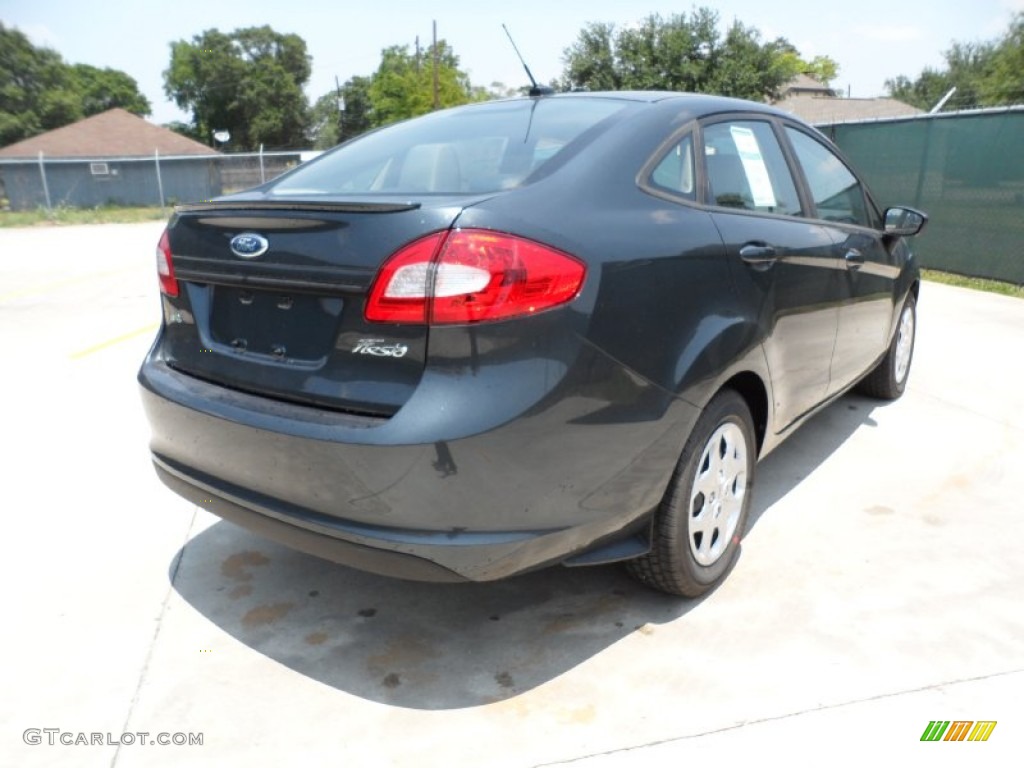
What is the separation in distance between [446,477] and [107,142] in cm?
5101

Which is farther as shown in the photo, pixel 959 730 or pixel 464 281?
pixel 959 730

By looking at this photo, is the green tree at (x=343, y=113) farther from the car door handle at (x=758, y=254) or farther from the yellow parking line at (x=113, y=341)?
the car door handle at (x=758, y=254)

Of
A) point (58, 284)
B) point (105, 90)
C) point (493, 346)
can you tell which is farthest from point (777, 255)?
point (105, 90)

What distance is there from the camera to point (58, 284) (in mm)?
10555

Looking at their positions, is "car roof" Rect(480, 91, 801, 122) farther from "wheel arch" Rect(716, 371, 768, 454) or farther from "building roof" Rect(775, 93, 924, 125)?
"building roof" Rect(775, 93, 924, 125)

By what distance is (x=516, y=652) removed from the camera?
254 cm

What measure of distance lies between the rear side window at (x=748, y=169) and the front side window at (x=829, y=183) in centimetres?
26

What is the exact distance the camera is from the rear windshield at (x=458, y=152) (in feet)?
8.04

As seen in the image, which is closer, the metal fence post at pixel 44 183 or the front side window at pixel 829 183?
the front side window at pixel 829 183

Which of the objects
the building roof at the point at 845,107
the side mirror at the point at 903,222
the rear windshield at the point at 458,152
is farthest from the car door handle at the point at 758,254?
the building roof at the point at 845,107

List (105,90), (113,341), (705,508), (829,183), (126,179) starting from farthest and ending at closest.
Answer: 1. (105,90)
2. (126,179)
3. (113,341)
4. (829,183)
5. (705,508)

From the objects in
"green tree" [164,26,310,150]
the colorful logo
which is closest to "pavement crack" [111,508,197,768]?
the colorful logo

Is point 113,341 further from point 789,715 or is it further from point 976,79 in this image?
point 976,79

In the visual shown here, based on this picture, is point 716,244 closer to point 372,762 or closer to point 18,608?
point 372,762
